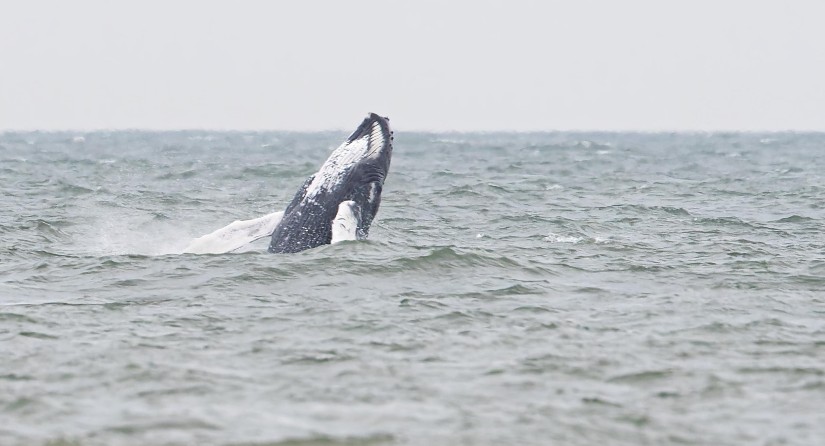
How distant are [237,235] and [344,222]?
1.55m

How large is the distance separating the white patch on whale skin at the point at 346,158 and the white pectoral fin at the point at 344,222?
0.43m

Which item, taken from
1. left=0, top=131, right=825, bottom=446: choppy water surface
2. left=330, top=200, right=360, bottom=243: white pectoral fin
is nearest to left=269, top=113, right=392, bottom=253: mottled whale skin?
left=330, top=200, right=360, bottom=243: white pectoral fin

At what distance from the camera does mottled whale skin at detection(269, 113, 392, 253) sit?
46.5 feet

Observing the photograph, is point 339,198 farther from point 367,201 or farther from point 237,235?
point 237,235

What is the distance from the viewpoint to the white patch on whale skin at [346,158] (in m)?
14.3

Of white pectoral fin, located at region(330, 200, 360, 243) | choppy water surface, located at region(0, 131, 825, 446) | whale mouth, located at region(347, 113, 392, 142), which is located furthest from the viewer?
whale mouth, located at region(347, 113, 392, 142)

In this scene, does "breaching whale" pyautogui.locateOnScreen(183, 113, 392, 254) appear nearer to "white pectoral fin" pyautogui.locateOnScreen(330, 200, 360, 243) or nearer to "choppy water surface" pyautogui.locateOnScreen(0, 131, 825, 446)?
"white pectoral fin" pyautogui.locateOnScreen(330, 200, 360, 243)

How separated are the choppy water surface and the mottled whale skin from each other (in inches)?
14.2

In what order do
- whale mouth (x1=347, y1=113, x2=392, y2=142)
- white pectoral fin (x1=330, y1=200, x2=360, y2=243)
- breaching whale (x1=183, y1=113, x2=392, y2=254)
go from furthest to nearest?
whale mouth (x1=347, y1=113, x2=392, y2=142) < breaching whale (x1=183, y1=113, x2=392, y2=254) < white pectoral fin (x1=330, y1=200, x2=360, y2=243)

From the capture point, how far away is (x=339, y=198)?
14.2 metres

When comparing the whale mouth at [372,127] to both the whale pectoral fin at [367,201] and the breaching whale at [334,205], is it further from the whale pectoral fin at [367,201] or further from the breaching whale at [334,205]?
the whale pectoral fin at [367,201]

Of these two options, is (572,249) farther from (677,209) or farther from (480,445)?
(480,445)

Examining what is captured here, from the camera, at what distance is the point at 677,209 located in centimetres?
2259

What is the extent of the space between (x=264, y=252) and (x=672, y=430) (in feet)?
25.6
